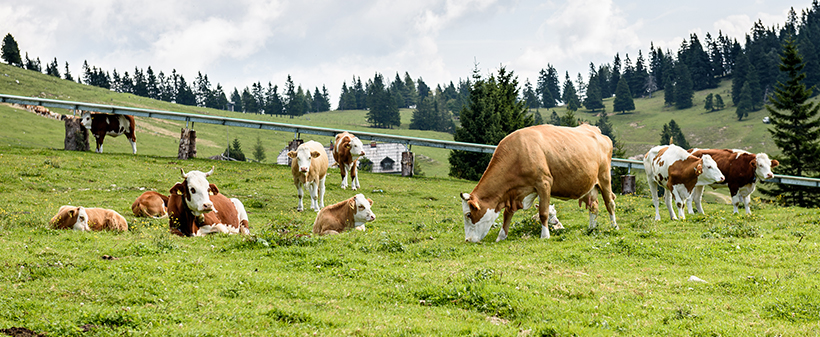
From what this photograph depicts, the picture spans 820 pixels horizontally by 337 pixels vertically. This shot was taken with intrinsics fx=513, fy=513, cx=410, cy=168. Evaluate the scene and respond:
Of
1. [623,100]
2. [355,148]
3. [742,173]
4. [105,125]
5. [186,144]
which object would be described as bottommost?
[742,173]

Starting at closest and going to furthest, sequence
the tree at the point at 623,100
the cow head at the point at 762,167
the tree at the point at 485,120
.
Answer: the cow head at the point at 762,167, the tree at the point at 485,120, the tree at the point at 623,100

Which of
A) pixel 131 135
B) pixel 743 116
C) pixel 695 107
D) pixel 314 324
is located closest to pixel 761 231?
pixel 314 324

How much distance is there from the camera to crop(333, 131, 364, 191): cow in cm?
2295

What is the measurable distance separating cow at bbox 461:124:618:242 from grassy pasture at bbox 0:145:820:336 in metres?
0.62

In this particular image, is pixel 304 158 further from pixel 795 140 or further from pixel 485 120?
pixel 795 140

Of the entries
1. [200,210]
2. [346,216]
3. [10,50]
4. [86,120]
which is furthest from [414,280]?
[10,50]

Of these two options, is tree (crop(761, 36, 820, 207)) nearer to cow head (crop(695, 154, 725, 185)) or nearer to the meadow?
cow head (crop(695, 154, 725, 185))

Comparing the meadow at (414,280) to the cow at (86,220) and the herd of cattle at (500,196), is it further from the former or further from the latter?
the herd of cattle at (500,196)

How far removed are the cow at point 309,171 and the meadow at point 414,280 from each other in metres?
3.36

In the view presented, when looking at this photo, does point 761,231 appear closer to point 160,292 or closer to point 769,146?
point 160,292

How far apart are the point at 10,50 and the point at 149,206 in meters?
128

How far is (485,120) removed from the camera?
1807 inches

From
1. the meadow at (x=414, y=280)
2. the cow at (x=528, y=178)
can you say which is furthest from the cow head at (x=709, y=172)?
the cow at (x=528, y=178)

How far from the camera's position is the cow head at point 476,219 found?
10.9 metres
